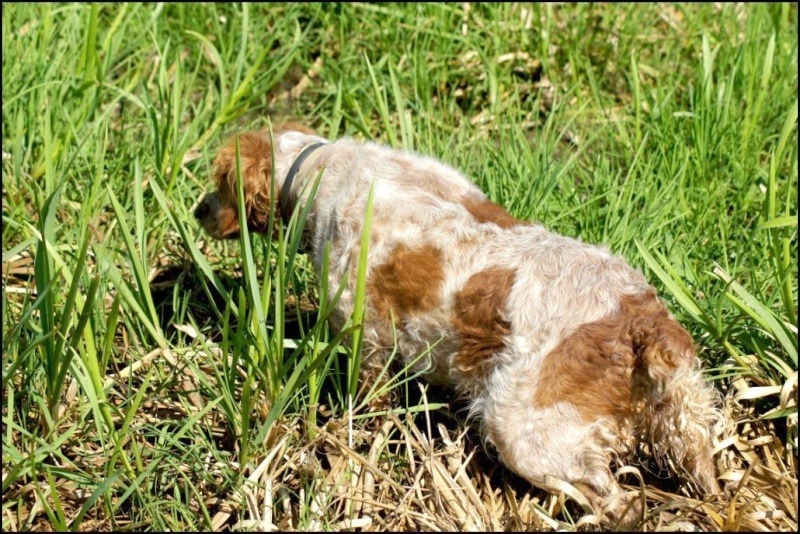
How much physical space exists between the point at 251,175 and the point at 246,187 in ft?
0.18

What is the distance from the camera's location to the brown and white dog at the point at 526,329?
2803 mm

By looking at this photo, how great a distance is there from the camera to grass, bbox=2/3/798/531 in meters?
3.02

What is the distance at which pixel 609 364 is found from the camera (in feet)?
9.15

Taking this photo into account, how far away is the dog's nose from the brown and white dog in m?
0.71

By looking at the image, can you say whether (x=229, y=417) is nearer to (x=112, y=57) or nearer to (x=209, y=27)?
(x=112, y=57)

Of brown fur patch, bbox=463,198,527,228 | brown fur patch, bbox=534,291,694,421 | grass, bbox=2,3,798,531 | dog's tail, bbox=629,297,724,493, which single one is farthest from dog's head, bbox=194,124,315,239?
dog's tail, bbox=629,297,724,493

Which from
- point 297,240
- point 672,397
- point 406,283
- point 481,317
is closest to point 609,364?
point 672,397

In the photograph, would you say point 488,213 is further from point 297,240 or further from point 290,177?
point 290,177

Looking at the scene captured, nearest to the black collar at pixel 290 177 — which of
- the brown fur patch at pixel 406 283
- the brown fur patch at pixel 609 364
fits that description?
the brown fur patch at pixel 406 283

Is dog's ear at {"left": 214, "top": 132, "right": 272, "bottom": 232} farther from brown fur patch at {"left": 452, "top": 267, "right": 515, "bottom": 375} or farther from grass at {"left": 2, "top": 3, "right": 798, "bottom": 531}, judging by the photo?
brown fur patch at {"left": 452, "top": 267, "right": 515, "bottom": 375}

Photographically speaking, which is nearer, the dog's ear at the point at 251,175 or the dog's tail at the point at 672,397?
the dog's tail at the point at 672,397

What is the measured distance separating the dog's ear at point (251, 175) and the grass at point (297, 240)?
0.68ft

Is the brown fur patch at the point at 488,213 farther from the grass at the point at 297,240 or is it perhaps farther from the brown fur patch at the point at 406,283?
the grass at the point at 297,240

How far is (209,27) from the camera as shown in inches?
222
